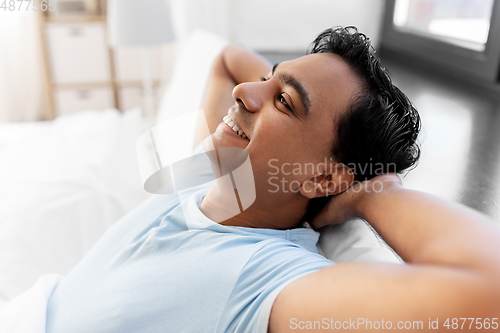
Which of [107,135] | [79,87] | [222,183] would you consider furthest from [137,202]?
[79,87]

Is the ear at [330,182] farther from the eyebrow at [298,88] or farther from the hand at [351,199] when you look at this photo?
the eyebrow at [298,88]

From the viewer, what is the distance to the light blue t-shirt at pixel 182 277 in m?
0.68

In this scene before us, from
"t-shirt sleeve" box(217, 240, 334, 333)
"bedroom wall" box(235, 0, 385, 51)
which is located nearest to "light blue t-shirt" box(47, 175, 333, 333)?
"t-shirt sleeve" box(217, 240, 334, 333)

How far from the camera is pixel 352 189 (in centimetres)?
82

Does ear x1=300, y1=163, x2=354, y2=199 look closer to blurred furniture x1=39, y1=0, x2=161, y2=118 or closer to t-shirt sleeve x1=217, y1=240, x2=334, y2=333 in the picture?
t-shirt sleeve x1=217, y1=240, x2=334, y2=333

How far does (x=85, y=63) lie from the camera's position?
3.08 metres

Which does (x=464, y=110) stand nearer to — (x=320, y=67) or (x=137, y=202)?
(x=320, y=67)

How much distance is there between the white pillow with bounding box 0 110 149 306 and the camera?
3.91 ft

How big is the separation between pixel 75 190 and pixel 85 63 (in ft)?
6.62

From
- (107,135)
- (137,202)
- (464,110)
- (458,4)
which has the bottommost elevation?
(137,202)

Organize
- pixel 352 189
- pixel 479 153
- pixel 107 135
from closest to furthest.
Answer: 1. pixel 352 189
2. pixel 479 153
3. pixel 107 135

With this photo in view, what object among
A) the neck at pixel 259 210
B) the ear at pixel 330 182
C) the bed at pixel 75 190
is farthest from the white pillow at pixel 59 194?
the ear at pixel 330 182

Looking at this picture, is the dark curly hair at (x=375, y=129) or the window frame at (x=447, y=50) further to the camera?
the window frame at (x=447, y=50)

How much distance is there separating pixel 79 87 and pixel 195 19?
1.37m
